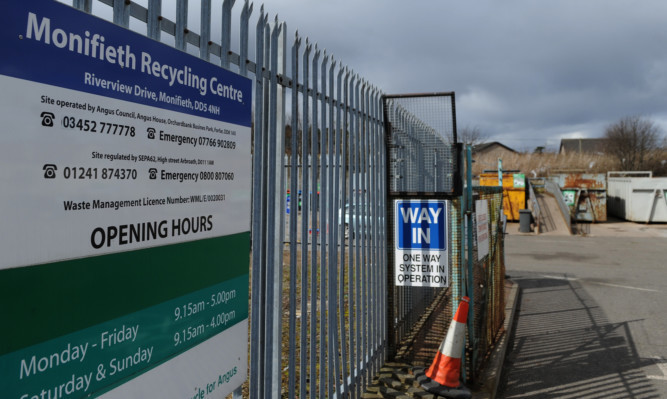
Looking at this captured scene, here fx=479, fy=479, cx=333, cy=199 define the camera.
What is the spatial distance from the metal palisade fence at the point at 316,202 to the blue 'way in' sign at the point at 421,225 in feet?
0.55

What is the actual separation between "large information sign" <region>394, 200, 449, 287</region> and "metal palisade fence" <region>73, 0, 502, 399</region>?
162mm

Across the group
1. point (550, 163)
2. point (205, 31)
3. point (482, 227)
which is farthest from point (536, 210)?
point (550, 163)

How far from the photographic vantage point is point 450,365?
166 inches

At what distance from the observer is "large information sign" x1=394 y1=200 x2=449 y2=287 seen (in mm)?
4629

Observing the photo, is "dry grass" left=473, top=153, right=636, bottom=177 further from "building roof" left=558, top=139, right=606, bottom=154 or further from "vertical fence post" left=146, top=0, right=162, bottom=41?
"vertical fence post" left=146, top=0, right=162, bottom=41

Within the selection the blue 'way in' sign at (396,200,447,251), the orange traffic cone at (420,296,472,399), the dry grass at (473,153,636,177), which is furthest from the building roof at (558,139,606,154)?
the orange traffic cone at (420,296,472,399)

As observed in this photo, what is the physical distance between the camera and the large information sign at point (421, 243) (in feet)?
15.2

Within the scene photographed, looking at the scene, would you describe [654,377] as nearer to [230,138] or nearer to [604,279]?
[230,138]

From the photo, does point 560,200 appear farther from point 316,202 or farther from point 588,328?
point 316,202

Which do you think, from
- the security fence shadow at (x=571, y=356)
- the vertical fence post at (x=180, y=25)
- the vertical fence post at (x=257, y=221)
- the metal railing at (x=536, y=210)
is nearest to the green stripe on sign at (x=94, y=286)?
the vertical fence post at (x=257, y=221)

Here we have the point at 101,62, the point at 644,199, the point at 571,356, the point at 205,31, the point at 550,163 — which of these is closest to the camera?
the point at 101,62

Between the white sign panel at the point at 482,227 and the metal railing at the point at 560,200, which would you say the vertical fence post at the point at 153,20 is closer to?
the white sign panel at the point at 482,227

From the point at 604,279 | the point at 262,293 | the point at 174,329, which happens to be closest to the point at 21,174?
the point at 174,329

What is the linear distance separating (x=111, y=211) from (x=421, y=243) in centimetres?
354
